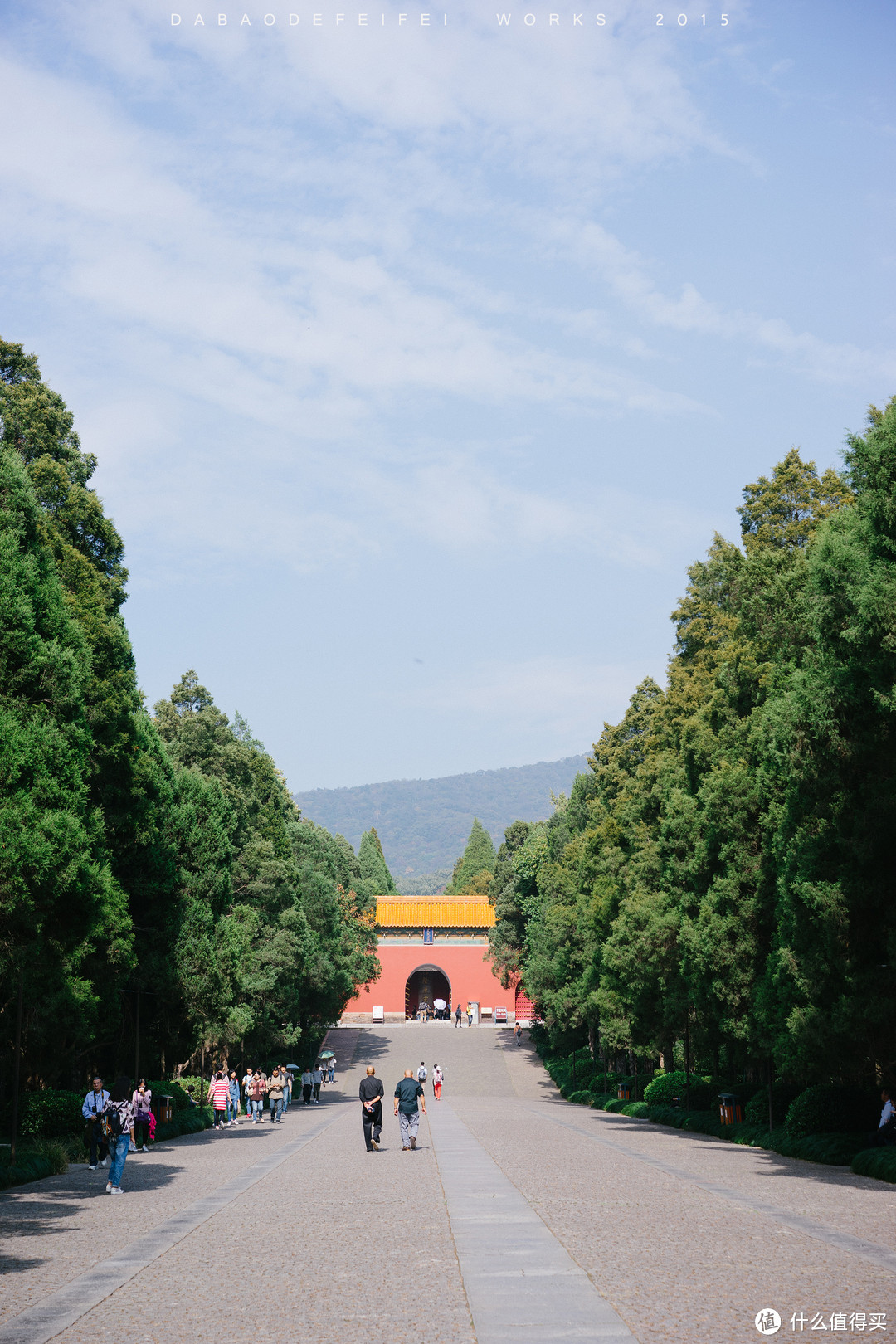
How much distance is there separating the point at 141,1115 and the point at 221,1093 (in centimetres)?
686

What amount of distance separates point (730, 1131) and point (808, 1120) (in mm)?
3822

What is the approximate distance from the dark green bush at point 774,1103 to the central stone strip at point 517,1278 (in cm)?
931

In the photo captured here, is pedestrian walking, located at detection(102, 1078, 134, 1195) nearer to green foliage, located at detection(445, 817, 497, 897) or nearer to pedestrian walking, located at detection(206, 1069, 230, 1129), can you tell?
pedestrian walking, located at detection(206, 1069, 230, 1129)

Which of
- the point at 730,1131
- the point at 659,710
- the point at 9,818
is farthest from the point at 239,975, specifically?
the point at 9,818

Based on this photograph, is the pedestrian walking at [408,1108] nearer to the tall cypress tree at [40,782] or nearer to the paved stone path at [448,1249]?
the paved stone path at [448,1249]

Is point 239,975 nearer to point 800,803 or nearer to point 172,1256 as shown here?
point 800,803

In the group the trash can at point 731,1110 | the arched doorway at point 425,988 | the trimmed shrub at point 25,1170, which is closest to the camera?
the trimmed shrub at point 25,1170

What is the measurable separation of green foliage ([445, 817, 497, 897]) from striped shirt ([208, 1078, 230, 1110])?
71.2 meters

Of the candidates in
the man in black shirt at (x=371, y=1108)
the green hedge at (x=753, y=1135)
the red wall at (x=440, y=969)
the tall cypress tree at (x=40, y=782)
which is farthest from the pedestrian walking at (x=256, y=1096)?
the red wall at (x=440, y=969)

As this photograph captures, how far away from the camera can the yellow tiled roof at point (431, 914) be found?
216 ft

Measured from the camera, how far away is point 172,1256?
27.3 ft

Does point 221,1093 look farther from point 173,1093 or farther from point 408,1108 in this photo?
point 408,1108

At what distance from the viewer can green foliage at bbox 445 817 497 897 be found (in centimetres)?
9931

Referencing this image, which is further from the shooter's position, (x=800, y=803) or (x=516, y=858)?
(x=516, y=858)
